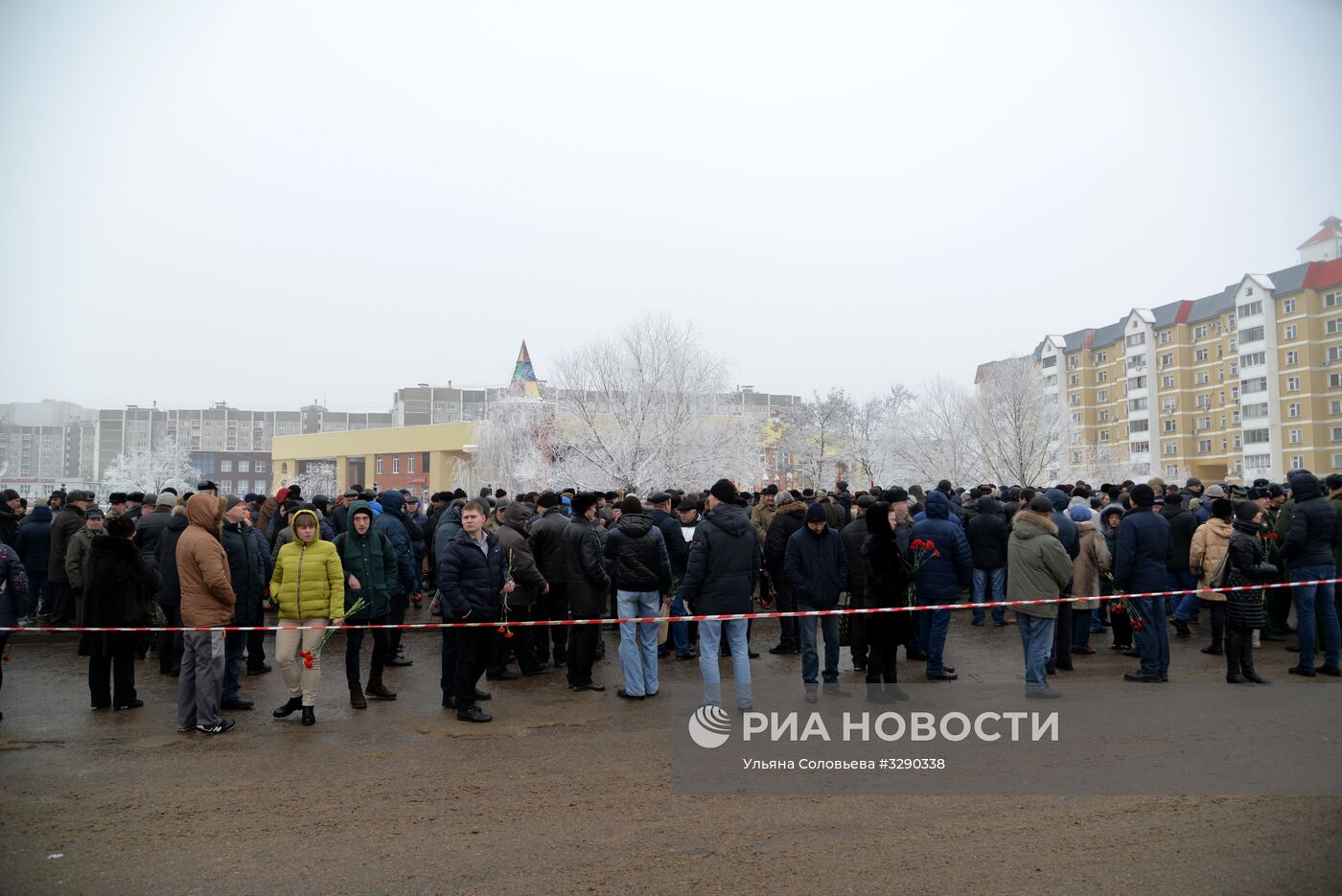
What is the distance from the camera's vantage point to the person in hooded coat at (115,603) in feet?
26.3

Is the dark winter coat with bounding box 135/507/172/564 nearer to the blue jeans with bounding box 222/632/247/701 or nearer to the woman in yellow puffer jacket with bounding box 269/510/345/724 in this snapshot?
the blue jeans with bounding box 222/632/247/701

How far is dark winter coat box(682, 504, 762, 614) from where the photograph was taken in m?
8.20

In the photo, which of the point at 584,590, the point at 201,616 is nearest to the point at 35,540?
the point at 201,616

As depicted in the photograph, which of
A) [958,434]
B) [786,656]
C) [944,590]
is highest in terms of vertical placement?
[958,434]

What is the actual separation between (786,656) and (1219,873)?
6611mm

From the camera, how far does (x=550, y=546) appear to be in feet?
32.7

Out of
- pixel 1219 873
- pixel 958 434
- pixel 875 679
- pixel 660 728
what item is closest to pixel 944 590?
pixel 875 679

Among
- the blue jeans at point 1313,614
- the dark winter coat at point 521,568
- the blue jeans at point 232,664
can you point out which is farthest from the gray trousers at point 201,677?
the blue jeans at point 1313,614

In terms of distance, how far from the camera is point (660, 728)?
739 centimetres

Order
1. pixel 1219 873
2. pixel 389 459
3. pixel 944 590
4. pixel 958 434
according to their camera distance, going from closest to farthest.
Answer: pixel 1219 873, pixel 944 590, pixel 958 434, pixel 389 459

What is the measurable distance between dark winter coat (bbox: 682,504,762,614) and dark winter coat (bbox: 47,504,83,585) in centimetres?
878

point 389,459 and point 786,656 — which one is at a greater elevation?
point 389,459

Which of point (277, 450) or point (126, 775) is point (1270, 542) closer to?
point (126, 775)


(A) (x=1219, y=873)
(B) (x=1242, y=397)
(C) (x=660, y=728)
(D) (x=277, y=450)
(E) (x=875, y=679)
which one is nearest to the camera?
Answer: (A) (x=1219, y=873)
